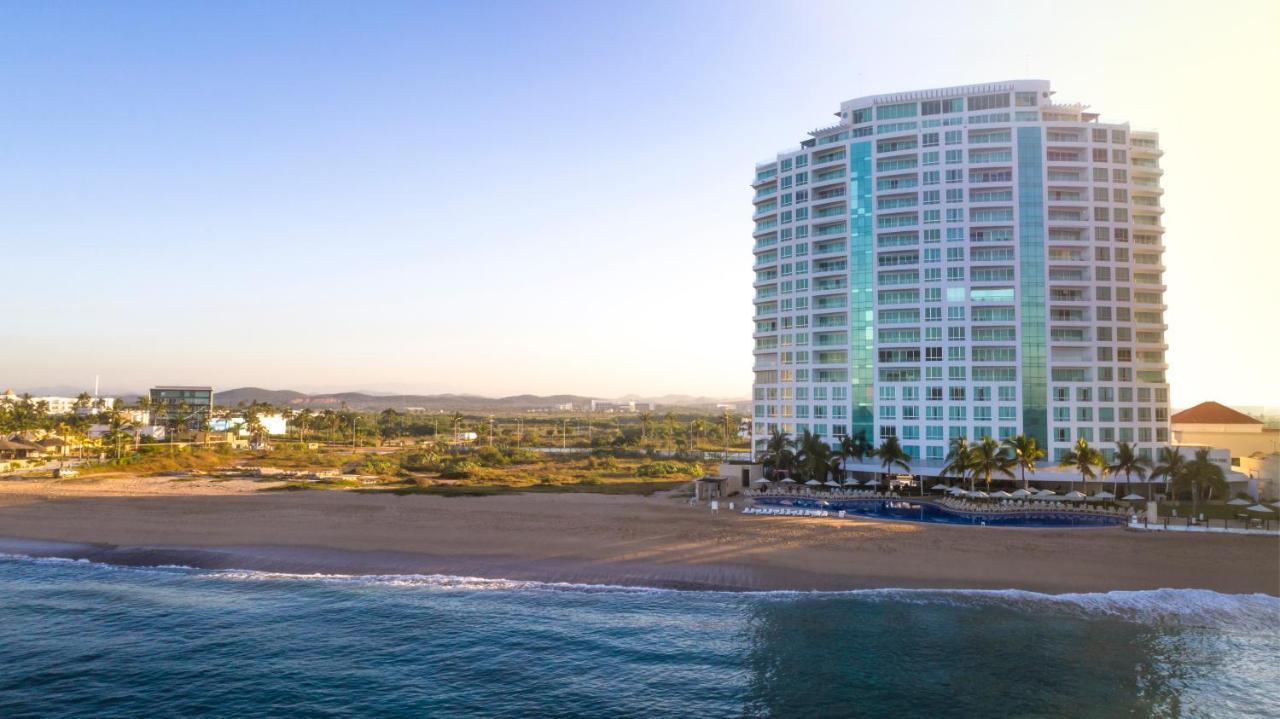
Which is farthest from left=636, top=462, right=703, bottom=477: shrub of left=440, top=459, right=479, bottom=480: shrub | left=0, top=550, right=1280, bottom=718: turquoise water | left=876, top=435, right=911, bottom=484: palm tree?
left=0, top=550, right=1280, bottom=718: turquoise water

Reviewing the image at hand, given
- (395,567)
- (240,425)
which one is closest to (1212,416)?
(395,567)

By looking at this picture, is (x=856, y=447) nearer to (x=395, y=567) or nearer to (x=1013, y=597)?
(x=1013, y=597)

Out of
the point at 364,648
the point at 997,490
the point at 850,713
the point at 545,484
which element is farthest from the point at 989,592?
the point at 545,484

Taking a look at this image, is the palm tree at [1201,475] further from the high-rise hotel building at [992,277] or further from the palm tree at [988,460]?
the high-rise hotel building at [992,277]

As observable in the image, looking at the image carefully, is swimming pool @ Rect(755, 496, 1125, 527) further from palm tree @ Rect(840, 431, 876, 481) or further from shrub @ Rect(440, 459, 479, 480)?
shrub @ Rect(440, 459, 479, 480)

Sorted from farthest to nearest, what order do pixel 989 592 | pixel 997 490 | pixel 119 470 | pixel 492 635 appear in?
pixel 119 470 < pixel 997 490 < pixel 989 592 < pixel 492 635

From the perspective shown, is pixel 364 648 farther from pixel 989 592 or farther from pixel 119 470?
pixel 119 470
